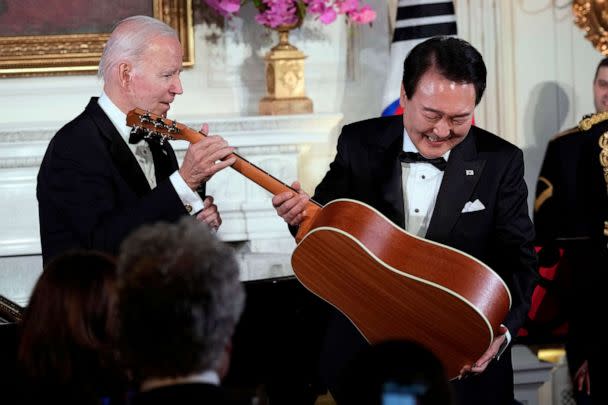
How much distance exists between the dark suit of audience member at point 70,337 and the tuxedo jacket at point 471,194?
4.23ft

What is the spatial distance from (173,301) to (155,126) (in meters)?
1.53

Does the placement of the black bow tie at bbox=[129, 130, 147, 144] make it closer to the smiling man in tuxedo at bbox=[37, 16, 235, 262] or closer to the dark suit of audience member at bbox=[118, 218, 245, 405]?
the smiling man in tuxedo at bbox=[37, 16, 235, 262]

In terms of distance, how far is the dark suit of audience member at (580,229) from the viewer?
5.50m

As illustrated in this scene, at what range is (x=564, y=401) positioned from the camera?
21.6 ft

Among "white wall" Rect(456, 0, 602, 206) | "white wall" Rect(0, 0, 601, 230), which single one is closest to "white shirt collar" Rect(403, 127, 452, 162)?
"white wall" Rect(0, 0, 601, 230)

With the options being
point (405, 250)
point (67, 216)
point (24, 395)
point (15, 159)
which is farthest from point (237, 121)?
point (24, 395)

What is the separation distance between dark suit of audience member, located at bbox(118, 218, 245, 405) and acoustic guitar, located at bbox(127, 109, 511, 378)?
107cm

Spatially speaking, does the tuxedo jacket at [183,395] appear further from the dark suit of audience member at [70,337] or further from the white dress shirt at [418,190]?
the white dress shirt at [418,190]

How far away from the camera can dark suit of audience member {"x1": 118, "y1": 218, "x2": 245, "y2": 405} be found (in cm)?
199

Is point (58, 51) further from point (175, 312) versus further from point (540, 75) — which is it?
point (175, 312)

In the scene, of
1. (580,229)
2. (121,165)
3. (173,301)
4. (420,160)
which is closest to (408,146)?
(420,160)

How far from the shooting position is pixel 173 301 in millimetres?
1986

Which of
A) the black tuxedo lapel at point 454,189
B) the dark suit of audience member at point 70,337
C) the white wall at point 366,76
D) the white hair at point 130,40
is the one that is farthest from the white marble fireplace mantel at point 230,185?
the dark suit of audience member at point 70,337

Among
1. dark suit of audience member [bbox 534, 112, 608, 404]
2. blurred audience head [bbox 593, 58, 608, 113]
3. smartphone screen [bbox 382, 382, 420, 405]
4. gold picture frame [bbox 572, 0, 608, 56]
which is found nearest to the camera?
smartphone screen [bbox 382, 382, 420, 405]
